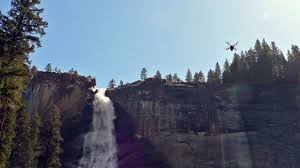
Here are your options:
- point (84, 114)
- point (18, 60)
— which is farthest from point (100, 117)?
point (18, 60)

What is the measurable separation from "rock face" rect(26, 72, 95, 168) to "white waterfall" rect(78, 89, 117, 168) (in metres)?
1.06

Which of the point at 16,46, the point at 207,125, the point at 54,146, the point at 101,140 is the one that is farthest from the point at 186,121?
the point at 16,46

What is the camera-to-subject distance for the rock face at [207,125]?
55.5 meters

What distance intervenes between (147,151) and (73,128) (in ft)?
38.5

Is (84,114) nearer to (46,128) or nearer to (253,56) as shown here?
(46,128)

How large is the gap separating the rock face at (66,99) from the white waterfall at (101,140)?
3.47ft

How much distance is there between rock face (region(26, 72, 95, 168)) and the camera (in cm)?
6275

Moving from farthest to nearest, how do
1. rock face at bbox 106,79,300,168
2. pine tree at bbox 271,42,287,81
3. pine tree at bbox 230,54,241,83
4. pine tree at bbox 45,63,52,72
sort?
1. pine tree at bbox 45,63,52,72
2. pine tree at bbox 230,54,241,83
3. pine tree at bbox 271,42,287,81
4. rock face at bbox 106,79,300,168

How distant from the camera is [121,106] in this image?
6519 cm

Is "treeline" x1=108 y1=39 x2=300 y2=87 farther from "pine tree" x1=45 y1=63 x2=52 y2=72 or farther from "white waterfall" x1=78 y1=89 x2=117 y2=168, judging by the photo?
"pine tree" x1=45 y1=63 x2=52 y2=72

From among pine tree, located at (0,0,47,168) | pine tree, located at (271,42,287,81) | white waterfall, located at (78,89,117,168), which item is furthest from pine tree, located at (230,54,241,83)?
pine tree, located at (0,0,47,168)

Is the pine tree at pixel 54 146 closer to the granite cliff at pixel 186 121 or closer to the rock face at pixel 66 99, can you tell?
A: the granite cliff at pixel 186 121

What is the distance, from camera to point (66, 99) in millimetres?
65500

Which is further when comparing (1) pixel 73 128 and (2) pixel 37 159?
(1) pixel 73 128
